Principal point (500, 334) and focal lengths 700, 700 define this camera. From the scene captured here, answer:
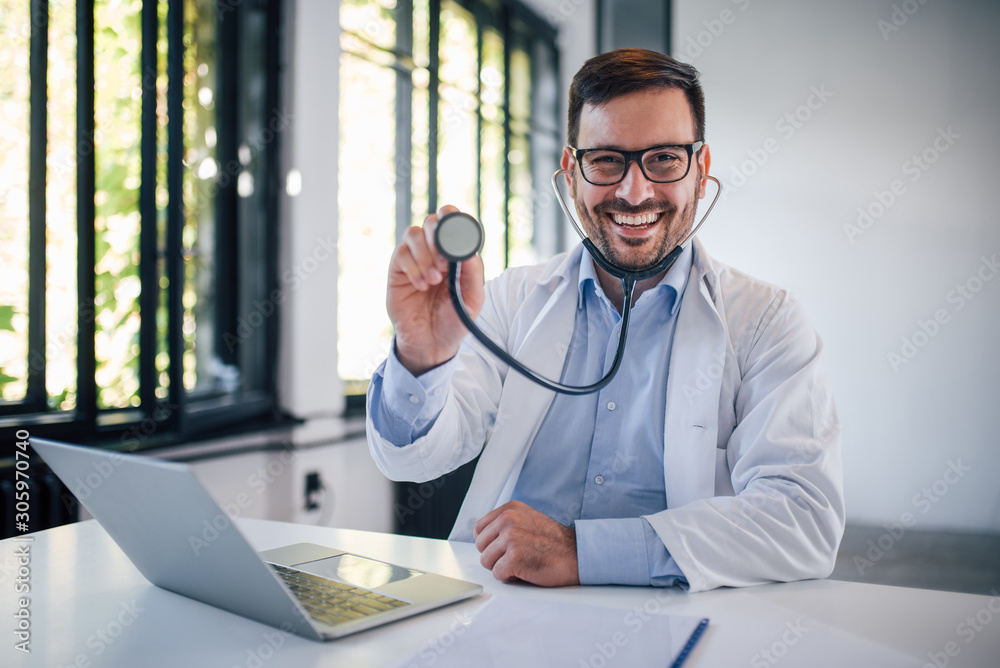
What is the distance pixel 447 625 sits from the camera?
2.23 ft

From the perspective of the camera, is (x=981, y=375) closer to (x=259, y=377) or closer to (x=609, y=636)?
(x=259, y=377)

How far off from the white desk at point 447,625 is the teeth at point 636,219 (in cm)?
73

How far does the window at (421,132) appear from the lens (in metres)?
3.01

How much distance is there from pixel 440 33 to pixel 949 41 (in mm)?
2580

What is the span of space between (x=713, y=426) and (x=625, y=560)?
14.8 inches

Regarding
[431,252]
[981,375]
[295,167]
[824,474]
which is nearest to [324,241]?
[295,167]

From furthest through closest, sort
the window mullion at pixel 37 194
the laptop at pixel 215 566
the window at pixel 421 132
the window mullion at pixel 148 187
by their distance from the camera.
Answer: the window at pixel 421 132 < the window mullion at pixel 148 187 < the window mullion at pixel 37 194 < the laptop at pixel 215 566

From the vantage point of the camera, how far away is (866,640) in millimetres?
654

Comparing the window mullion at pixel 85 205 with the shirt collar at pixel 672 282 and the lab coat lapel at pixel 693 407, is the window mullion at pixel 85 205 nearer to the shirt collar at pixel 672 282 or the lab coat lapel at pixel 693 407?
the shirt collar at pixel 672 282

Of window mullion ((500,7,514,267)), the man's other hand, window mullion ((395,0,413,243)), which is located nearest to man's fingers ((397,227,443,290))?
the man's other hand
